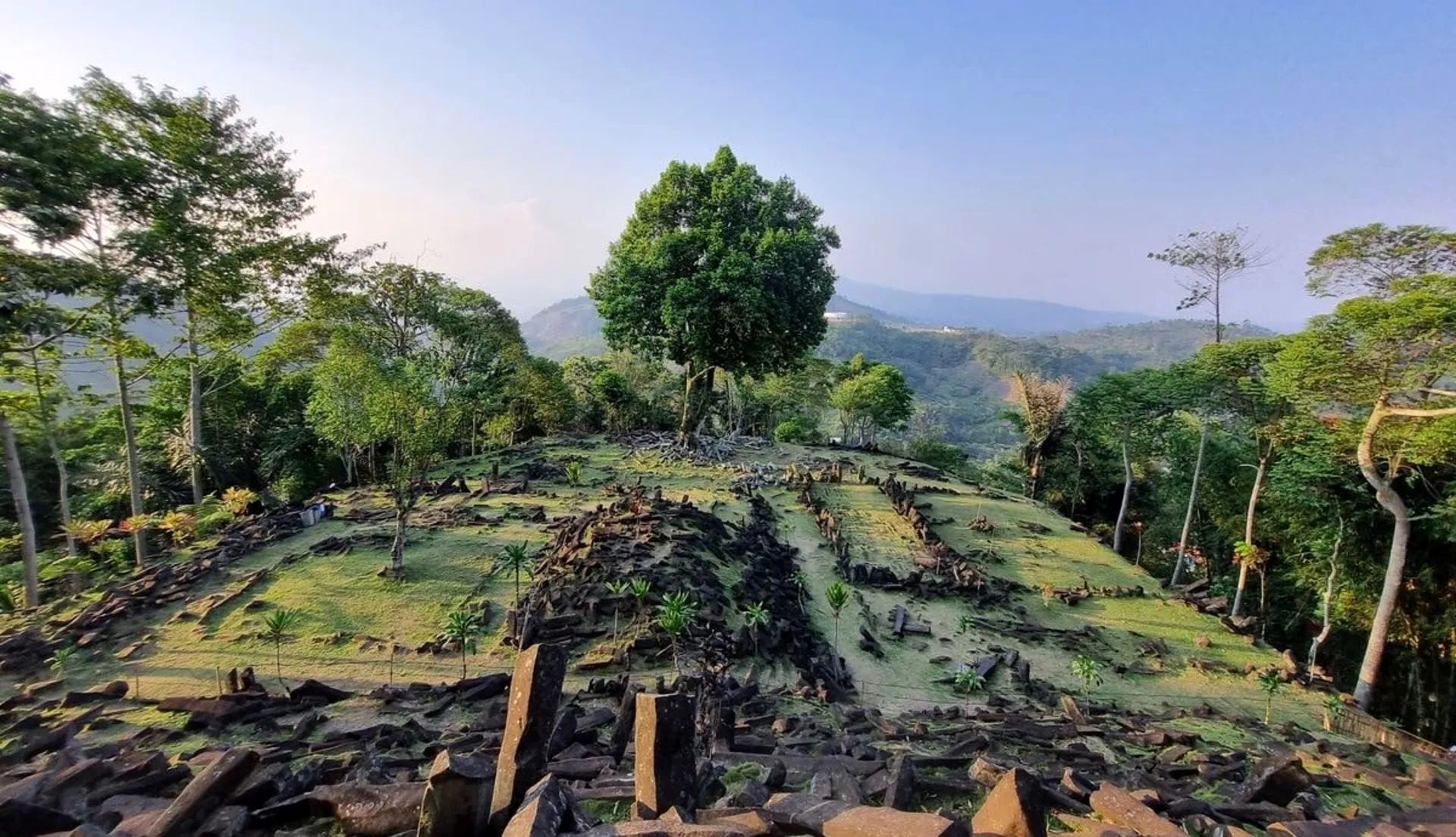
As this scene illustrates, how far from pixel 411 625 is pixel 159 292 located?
8.18 metres

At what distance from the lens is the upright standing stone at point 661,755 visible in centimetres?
389

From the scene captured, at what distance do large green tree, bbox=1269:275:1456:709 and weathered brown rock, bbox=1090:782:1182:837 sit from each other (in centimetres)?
1223

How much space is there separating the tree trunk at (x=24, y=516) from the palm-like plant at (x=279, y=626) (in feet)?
19.0

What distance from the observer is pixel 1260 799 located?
5859mm

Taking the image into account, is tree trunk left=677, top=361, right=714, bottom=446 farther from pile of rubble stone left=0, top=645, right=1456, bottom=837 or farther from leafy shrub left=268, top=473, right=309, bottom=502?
pile of rubble stone left=0, top=645, right=1456, bottom=837

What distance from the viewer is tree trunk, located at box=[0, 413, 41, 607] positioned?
12.6m

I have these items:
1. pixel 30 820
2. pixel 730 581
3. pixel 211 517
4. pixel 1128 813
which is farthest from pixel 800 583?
pixel 211 517

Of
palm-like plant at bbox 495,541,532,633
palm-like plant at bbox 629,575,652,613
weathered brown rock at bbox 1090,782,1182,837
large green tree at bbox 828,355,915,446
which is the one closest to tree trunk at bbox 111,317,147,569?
palm-like plant at bbox 495,541,532,633

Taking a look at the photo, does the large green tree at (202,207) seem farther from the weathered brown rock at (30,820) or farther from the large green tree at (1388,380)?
the large green tree at (1388,380)

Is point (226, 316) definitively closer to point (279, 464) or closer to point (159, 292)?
point (159, 292)

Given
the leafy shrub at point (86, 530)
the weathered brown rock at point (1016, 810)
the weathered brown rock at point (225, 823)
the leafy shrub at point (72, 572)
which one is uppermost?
the weathered brown rock at point (1016, 810)

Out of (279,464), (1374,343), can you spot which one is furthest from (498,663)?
(279,464)

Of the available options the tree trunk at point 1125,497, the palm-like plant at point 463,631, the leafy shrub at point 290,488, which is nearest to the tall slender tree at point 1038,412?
the tree trunk at point 1125,497

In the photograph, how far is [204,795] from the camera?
4234 millimetres
